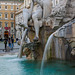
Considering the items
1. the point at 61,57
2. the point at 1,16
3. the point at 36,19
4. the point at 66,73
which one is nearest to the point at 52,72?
the point at 66,73

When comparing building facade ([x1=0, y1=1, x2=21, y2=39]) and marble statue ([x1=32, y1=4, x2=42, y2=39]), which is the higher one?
building facade ([x1=0, y1=1, x2=21, y2=39])

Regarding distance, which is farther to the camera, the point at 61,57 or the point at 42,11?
the point at 42,11

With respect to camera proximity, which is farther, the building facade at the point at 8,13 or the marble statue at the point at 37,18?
the building facade at the point at 8,13

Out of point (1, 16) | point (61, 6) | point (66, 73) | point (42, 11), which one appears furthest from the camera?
point (1, 16)

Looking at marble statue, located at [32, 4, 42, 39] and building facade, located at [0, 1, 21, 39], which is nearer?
marble statue, located at [32, 4, 42, 39]

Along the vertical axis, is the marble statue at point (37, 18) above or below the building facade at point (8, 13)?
below

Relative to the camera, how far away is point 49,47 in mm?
7672

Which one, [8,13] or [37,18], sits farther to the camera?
[8,13]

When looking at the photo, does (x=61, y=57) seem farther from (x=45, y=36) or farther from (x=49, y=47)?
(x=45, y=36)

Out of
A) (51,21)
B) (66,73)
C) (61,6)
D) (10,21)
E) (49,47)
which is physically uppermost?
(10,21)

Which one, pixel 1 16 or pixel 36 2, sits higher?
pixel 1 16

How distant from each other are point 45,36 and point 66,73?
2.65m

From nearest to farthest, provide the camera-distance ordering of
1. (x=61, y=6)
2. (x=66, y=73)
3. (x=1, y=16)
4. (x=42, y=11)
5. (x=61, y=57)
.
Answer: (x=66, y=73), (x=61, y=57), (x=61, y=6), (x=42, y=11), (x=1, y=16)

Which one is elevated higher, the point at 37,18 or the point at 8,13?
the point at 8,13
